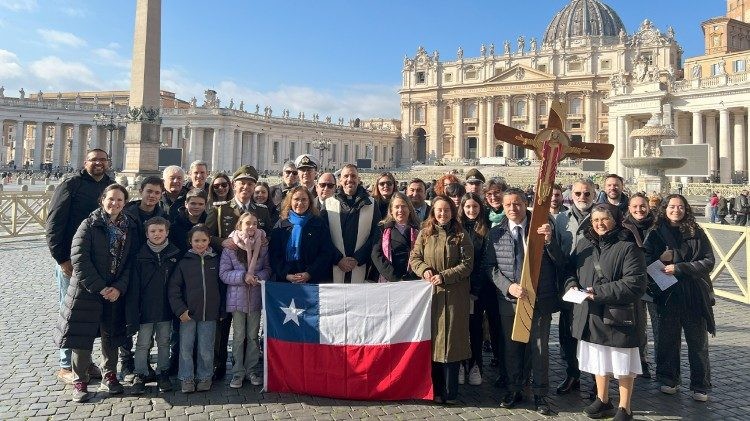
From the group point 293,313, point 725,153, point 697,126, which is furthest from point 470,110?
point 293,313

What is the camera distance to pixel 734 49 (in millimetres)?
49844

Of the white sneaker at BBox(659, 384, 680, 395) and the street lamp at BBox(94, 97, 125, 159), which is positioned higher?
the street lamp at BBox(94, 97, 125, 159)

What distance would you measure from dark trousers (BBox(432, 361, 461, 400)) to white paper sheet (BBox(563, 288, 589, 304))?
46.5 inches

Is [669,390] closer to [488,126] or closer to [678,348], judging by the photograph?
[678,348]

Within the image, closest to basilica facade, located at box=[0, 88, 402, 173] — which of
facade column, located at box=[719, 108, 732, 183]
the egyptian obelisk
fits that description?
the egyptian obelisk

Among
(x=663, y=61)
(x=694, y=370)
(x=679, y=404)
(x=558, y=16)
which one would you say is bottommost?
(x=679, y=404)

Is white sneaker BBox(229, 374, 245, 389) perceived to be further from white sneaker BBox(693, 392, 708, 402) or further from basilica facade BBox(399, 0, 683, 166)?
basilica facade BBox(399, 0, 683, 166)

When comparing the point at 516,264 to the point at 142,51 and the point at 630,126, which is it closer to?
the point at 142,51

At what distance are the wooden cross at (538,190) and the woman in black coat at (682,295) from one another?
115 centimetres

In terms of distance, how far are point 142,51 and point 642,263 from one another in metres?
16.8

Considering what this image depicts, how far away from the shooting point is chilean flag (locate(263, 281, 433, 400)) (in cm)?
472

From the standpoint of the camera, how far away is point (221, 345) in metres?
5.31

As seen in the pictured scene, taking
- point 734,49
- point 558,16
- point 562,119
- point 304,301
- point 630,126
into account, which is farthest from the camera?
point 558,16

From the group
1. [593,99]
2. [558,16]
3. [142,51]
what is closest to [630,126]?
[593,99]
